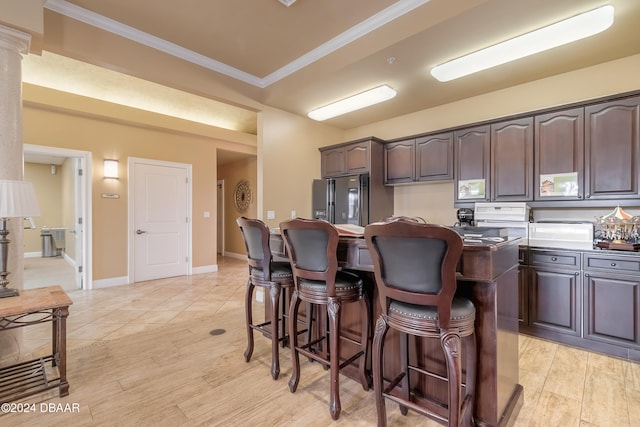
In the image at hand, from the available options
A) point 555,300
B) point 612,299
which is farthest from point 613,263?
point 555,300

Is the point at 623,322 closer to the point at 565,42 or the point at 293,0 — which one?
the point at 565,42

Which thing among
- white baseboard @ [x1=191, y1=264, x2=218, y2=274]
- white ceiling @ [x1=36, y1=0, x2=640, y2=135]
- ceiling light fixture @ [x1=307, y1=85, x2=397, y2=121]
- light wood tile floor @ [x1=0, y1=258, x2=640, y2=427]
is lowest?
light wood tile floor @ [x1=0, y1=258, x2=640, y2=427]

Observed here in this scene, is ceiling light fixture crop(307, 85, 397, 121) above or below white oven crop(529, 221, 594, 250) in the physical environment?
above

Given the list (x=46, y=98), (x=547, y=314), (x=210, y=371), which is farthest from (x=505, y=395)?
(x=46, y=98)

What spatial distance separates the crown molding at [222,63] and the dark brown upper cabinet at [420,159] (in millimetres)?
1684

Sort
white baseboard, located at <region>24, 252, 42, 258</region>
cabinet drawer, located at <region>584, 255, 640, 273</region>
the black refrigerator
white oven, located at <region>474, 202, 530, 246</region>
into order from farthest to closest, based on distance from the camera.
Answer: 1. white baseboard, located at <region>24, 252, 42, 258</region>
2. the black refrigerator
3. white oven, located at <region>474, 202, 530, 246</region>
4. cabinet drawer, located at <region>584, 255, 640, 273</region>

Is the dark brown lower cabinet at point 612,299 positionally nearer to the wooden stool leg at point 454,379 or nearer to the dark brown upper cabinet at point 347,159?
the wooden stool leg at point 454,379

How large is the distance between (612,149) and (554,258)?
111 centimetres

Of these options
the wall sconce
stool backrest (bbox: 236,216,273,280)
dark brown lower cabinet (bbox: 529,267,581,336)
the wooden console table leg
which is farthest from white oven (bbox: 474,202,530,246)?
the wall sconce

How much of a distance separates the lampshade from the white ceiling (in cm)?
153

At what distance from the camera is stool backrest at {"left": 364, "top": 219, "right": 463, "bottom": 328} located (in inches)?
47.0

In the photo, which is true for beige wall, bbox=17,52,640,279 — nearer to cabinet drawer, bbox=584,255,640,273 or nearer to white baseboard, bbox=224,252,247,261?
cabinet drawer, bbox=584,255,640,273

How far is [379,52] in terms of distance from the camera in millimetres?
2729

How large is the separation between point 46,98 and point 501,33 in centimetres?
545
